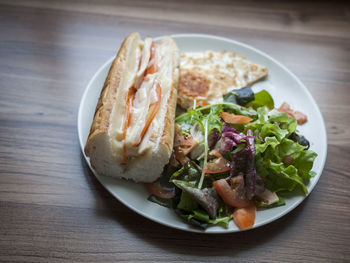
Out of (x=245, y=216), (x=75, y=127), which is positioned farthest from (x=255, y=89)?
(x=75, y=127)

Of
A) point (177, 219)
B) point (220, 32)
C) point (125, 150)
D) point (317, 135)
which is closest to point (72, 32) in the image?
point (220, 32)

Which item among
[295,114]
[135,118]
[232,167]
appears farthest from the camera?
[295,114]

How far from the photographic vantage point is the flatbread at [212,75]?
9.84ft

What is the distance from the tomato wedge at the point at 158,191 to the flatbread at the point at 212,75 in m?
0.89

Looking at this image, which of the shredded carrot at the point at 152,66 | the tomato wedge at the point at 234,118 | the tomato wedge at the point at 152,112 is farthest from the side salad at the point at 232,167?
the shredded carrot at the point at 152,66

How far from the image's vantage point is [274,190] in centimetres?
238

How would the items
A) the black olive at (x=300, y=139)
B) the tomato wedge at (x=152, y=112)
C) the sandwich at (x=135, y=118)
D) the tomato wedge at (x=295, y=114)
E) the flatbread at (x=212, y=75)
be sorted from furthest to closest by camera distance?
1. the flatbread at (x=212, y=75)
2. the tomato wedge at (x=295, y=114)
3. the black olive at (x=300, y=139)
4. the tomato wedge at (x=152, y=112)
5. the sandwich at (x=135, y=118)

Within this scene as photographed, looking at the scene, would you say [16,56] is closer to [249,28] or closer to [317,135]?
[249,28]

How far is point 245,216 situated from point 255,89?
4.65 ft

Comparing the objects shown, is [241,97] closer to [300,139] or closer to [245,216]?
[300,139]

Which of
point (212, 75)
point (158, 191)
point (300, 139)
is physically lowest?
point (158, 191)

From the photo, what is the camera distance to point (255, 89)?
3184mm

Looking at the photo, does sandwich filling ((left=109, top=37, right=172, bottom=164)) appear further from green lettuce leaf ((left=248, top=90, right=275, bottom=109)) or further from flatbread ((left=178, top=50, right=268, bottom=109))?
green lettuce leaf ((left=248, top=90, right=275, bottom=109))

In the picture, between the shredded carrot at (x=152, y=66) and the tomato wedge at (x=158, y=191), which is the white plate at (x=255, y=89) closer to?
the tomato wedge at (x=158, y=191)
